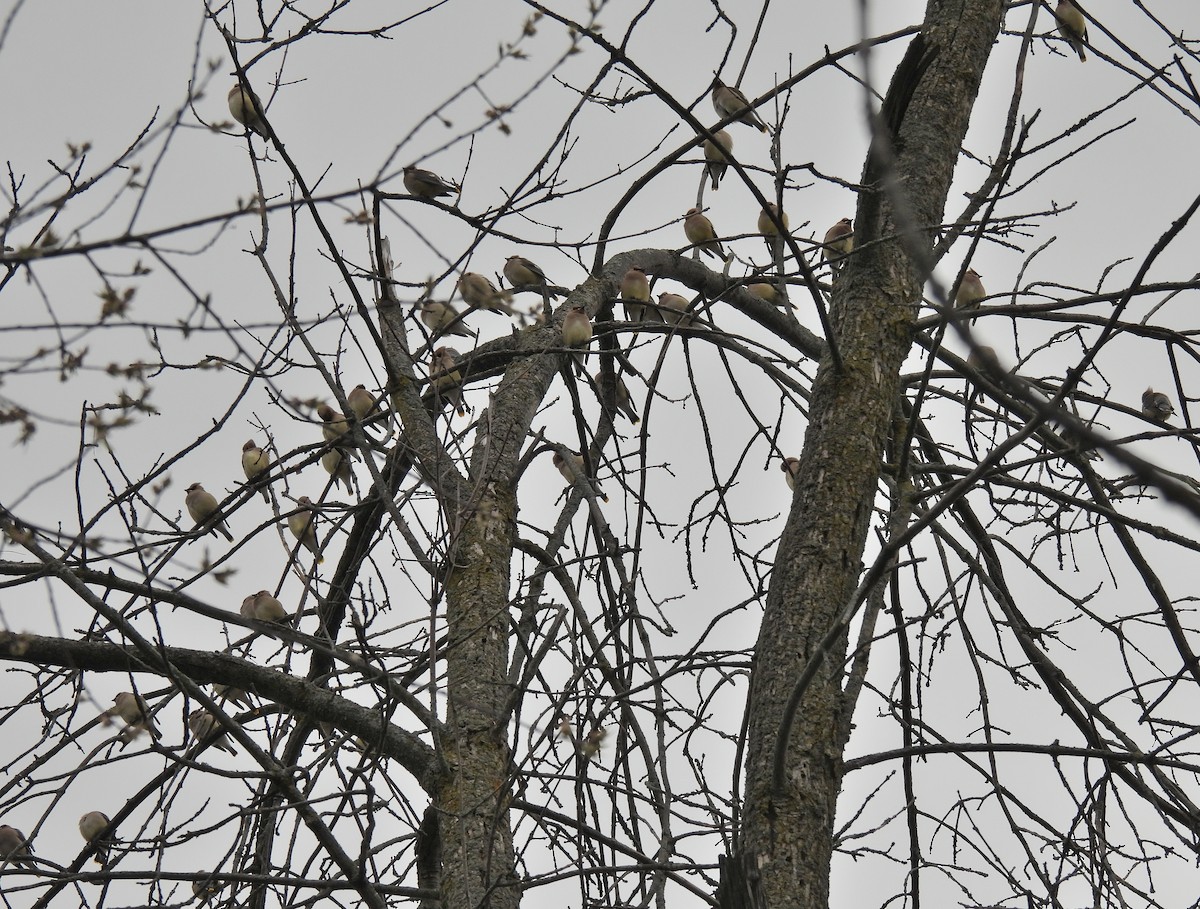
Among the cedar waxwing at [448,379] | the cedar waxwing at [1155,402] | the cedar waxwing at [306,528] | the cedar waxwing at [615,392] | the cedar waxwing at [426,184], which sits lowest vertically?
the cedar waxwing at [306,528]

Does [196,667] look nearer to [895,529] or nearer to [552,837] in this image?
[552,837]

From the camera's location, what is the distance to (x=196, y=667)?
293 centimetres

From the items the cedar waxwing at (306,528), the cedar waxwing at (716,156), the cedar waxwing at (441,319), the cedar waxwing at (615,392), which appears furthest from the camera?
the cedar waxwing at (716,156)

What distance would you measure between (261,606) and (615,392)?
160 centimetres

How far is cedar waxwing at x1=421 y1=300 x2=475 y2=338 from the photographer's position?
281 cm

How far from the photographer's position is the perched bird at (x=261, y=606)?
4.48 meters

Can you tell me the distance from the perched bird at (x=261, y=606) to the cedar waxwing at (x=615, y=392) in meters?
1.45

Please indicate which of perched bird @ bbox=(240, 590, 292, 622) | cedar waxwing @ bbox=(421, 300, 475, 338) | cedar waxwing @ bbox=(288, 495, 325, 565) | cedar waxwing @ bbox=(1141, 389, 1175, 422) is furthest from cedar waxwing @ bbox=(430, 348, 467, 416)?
cedar waxwing @ bbox=(1141, 389, 1175, 422)

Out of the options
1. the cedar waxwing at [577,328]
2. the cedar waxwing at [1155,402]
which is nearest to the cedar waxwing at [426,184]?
the cedar waxwing at [577,328]

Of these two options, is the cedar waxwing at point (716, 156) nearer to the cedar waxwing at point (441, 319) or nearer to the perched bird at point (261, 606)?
the cedar waxwing at point (441, 319)

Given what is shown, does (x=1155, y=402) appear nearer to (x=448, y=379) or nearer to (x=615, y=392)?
(x=615, y=392)

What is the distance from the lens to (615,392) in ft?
14.7

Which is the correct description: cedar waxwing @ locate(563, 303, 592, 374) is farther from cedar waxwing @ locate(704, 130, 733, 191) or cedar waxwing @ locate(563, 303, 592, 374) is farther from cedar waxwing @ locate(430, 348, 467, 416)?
cedar waxwing @ locate(704, 130, 733, 191)

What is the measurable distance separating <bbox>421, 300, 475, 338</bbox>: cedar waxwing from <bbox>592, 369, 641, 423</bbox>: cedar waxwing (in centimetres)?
57
